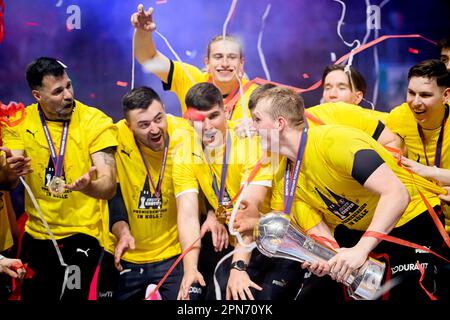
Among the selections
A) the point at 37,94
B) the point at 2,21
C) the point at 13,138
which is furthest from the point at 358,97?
the point at 2,21

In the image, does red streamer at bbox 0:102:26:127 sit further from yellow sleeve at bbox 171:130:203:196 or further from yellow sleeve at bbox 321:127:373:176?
yellow sleeve at bbox 321:127:373:176

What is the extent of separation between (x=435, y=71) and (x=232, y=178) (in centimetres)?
118

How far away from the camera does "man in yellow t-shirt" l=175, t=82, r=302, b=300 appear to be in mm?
3436

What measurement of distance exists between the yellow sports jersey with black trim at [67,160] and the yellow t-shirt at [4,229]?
0.40ft

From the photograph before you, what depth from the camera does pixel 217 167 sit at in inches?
138

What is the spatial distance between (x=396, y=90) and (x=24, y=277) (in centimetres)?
225

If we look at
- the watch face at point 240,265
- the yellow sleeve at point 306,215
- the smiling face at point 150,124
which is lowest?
the watch face at point 240,265

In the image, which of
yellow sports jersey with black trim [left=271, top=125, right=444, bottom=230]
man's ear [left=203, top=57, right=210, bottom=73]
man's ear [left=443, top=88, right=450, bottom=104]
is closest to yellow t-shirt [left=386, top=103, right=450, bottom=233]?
man's ear [left=443, top=88, right=450, bottom=104]

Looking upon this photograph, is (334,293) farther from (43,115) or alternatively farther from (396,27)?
(43,115)

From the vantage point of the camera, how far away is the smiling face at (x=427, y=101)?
11.4 ft

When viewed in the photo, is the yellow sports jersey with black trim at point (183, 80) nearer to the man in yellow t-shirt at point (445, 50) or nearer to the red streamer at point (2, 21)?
the red streamer at point (2, 21)

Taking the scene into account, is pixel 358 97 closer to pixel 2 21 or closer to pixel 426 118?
pixel 426 118

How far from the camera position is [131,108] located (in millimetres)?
3521

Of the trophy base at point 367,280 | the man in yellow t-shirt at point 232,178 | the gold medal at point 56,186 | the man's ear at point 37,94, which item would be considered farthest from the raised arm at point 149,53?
the trophy base at point 367,280
